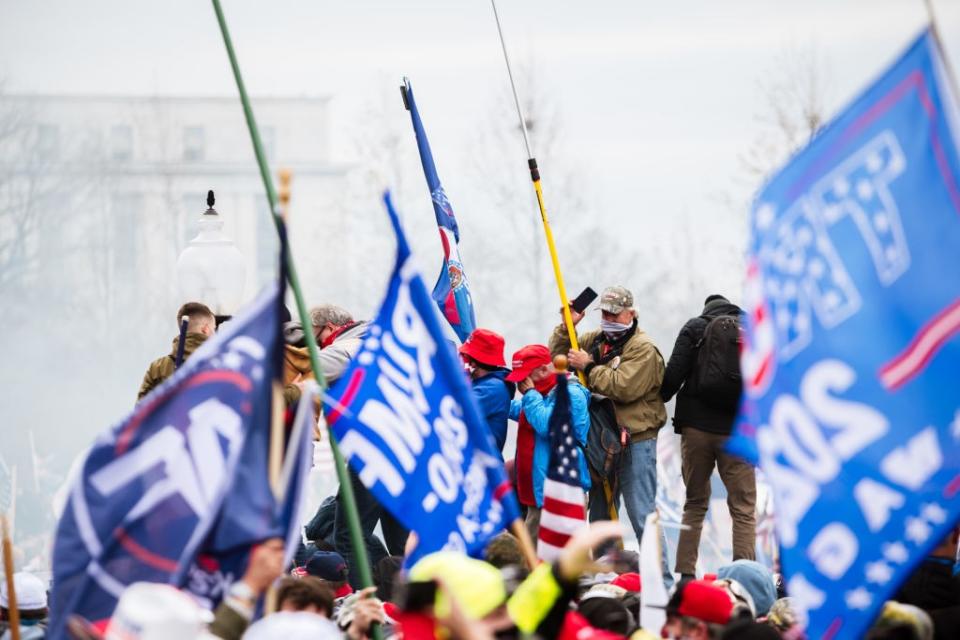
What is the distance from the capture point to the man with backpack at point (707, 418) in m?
9.50

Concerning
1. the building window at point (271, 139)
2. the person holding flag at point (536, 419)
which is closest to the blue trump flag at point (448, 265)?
the person holding flag at point (536, 419)

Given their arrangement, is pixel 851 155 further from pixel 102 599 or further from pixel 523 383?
pixel 523 383

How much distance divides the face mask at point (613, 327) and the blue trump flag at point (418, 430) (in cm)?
357

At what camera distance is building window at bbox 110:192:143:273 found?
36406mm

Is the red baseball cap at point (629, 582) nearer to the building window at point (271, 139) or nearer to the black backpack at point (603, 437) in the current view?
the black backpack at point (603, 437)

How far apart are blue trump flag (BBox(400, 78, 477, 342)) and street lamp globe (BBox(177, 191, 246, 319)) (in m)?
1.30

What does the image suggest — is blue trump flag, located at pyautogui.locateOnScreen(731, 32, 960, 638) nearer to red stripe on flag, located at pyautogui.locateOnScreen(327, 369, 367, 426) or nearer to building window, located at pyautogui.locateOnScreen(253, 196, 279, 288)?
red stripe on flag, located at pyautogui.locateOnScreen(327, 369, 367, 426)

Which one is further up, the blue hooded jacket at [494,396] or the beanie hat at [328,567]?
the blue hooded jacket at [494,396]

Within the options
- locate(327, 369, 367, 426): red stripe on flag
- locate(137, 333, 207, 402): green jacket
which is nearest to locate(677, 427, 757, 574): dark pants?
locate(137, 333, 207, 402): green jacket

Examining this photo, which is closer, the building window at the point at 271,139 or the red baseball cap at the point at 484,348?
the red baseball cap at the point at 484,348

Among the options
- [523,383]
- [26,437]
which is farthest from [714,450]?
[26,437]

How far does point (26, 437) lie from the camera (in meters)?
30.6

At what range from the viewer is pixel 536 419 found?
9.02 metres

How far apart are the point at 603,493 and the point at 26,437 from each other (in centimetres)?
2305
